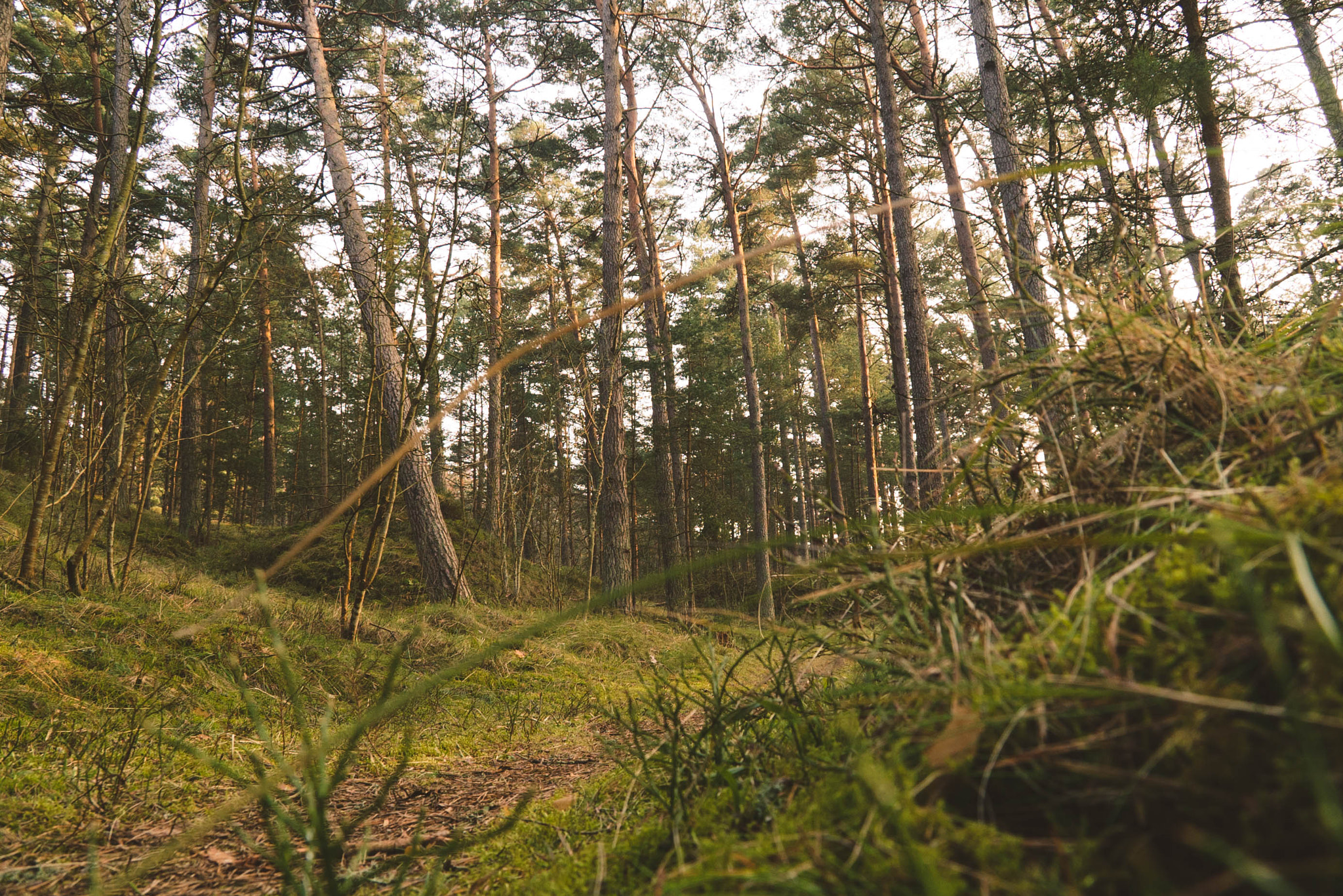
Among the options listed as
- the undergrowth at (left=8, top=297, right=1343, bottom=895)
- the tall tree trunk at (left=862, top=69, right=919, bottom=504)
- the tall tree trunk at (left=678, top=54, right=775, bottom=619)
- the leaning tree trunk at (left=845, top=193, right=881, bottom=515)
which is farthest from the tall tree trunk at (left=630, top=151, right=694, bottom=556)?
the undergrowth at (left=8, top=297, right=1343, bottom=895)

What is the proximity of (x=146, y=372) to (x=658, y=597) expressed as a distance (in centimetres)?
1464

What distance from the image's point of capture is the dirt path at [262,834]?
1387 mm

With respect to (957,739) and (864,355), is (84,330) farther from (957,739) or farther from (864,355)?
(864,355)

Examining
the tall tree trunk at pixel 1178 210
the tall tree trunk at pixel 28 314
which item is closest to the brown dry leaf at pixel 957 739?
the tall tree trunk at pixel 1178 210

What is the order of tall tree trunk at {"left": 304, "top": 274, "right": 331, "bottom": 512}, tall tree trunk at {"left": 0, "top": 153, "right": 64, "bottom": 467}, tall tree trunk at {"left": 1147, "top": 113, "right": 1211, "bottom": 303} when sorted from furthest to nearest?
tall tree trunk at {"left": 304, "top": 274, "right": 331, "bottom": 512} → tall tree trunk at {"left": 0, "top": 153, "right": 64, "bottom": 467} → tall tree trunk at {"left": 1147, "top": 113, "right": 1211, "bottom": 303}

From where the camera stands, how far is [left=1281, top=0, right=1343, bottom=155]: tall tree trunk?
6.39 meters

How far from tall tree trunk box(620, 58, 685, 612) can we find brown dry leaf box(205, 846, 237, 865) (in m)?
11.7

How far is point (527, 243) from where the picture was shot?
22.4 meters

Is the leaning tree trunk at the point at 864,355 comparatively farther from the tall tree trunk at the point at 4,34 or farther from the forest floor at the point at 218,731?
the tall tree trunk at the point at 4,34

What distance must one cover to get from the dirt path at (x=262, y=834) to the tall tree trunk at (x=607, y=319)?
6.72 meters

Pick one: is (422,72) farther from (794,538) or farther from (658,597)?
(794,538)

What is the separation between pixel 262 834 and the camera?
5.75ft

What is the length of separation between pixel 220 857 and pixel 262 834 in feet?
0.60

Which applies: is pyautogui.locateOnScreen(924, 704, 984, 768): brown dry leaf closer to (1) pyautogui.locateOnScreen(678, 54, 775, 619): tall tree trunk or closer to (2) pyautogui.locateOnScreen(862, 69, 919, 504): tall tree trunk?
(2) pyautogui.locateOnScreen(862, 69, 919, 504): tall tree trunk
